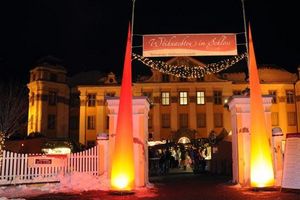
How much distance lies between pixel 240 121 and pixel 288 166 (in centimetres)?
384

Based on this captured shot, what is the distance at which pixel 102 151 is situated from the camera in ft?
57.3

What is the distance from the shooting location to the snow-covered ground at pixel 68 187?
47.8 feet

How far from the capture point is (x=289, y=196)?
40.6 feet

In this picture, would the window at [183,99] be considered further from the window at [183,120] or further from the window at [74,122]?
the window at [74,122]

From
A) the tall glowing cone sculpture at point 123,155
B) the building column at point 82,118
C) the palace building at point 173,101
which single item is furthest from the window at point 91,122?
the tall glowing cone sculpture at point 123,155

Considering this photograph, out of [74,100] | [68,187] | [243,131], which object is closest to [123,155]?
[68,187]

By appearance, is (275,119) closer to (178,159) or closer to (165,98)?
(165,98)

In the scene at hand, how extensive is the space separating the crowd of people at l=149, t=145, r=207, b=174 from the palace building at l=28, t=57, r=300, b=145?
1135 cm

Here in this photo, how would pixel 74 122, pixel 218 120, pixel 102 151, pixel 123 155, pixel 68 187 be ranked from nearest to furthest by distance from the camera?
pixel 123 155 → pixel 68 187 → pixel 102 151 → pixel 218 120 → pixel 74 122

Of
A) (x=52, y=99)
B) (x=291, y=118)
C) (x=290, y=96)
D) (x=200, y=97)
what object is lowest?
(x=291, y=118)

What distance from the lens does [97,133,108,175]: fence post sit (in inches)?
687

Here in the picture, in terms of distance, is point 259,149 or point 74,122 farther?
point 74,122

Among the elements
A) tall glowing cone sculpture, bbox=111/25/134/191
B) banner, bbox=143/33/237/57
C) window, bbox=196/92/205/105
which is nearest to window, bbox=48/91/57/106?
window, bbox=196/92/205/105

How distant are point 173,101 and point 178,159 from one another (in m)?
13.7
